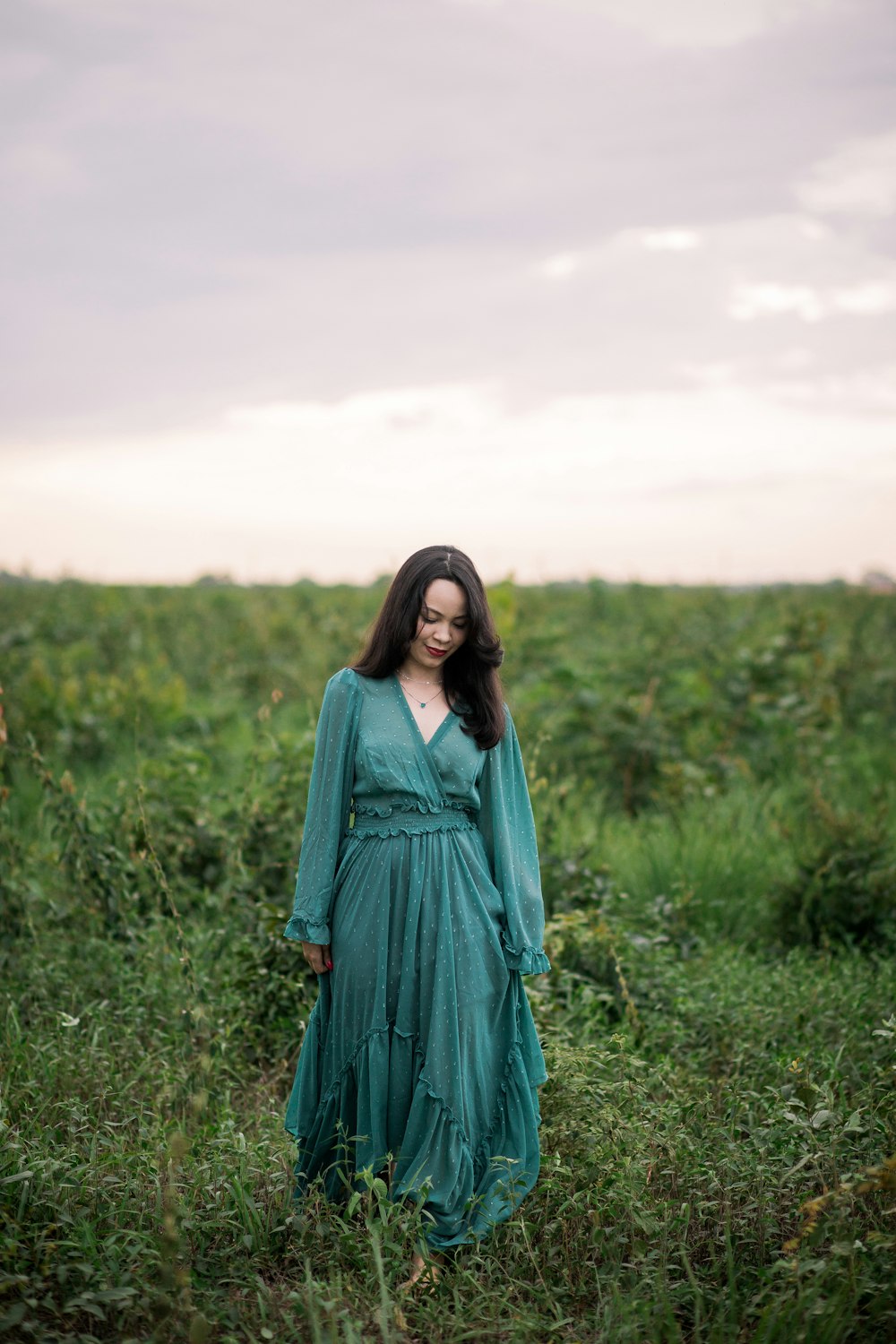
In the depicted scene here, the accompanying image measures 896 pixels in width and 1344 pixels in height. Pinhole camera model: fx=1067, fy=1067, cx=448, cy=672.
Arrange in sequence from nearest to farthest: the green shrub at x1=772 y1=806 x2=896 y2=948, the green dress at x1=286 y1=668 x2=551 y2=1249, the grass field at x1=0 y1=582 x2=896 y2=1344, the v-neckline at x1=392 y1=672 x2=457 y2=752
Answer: the grass field at x1=0 y1=582 x2=896 y2=1344 < the green dress at x1=286 y1=668 x2=551 y2=1249 < the v-neckline at x1=392 y1=672 x2=457 y2=752 < the green shrub at x1=772 y1=806 x2=896 y2=948

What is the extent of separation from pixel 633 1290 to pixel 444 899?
1.02 m

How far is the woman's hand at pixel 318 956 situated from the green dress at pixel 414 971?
36mm

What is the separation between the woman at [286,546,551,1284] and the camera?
2.84m

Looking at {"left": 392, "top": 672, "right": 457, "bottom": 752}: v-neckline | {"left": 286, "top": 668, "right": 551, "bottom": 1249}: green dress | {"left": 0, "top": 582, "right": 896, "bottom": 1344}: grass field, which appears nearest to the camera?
{"left": 0, "top": 582, "right": 896, "bottom": 1344}: grass field

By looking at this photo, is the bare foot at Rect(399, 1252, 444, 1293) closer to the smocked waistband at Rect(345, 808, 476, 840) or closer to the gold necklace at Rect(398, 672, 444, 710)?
the smocked waistband at Rect(345, 808, 476, 840)

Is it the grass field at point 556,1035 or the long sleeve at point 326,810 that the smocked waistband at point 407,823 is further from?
the grass field at point 556,1035

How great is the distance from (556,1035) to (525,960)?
1094 mm

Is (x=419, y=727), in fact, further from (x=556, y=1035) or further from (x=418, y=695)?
(x=556, y=1035)

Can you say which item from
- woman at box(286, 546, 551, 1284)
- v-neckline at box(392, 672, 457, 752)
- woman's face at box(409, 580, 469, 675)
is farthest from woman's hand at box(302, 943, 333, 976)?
woman's face at box(409, 580, 469, 675)

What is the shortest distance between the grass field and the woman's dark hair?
117 cm

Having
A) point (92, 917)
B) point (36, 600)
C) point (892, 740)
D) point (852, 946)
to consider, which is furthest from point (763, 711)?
point (36, 600)

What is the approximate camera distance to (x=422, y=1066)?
2.85 metres

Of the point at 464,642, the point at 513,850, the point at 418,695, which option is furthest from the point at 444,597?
the point at 513,850

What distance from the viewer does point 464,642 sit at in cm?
310
